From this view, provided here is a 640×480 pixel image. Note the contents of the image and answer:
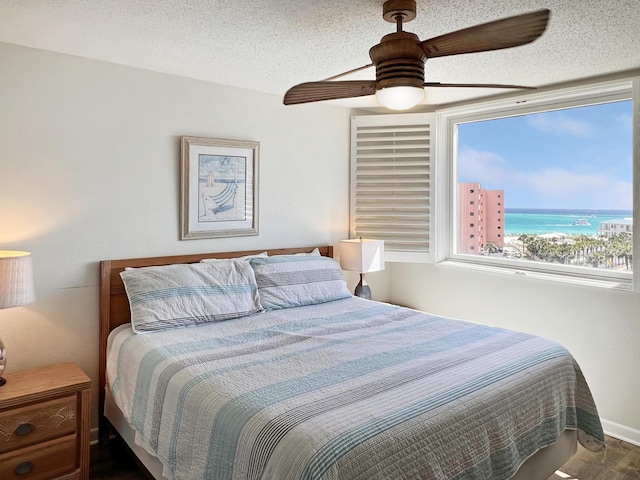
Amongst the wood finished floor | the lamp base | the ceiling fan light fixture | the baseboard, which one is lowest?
the wood finished floor

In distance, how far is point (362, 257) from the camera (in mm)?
3639

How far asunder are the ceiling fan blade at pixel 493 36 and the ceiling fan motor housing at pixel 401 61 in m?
0.04

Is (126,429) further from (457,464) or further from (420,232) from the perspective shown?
(420,232)

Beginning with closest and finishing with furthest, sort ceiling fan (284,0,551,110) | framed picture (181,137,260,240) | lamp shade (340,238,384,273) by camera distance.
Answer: ceiling fan (284,0,551,110)
framed picture (181,137,260,240)
lamp shade (340,238,384,273)

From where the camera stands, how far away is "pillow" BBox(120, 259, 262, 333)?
2.59 metres

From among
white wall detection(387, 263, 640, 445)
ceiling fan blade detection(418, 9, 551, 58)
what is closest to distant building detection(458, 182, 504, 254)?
white wall detection(387, 263, 640, 445)

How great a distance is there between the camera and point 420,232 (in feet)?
13.1

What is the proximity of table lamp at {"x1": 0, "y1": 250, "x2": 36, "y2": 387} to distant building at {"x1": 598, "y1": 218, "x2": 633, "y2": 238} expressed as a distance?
351 centimetres

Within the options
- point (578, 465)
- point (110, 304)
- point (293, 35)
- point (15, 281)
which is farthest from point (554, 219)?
point (15, 281)

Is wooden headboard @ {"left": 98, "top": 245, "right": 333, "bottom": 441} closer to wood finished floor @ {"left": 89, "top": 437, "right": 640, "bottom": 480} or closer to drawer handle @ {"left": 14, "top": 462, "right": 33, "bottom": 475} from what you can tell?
wood finished floor @ {"left": 89, "top": 437, "right": 640, "bottom": 480}

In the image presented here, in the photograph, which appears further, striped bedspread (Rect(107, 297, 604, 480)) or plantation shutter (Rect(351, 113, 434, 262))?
plantation shutter (Rect(351, 113, 434, 262))

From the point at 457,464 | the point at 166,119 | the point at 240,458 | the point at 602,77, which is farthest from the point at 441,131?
the point at 240,458

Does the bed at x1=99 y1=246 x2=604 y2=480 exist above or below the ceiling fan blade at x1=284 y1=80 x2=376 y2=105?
below

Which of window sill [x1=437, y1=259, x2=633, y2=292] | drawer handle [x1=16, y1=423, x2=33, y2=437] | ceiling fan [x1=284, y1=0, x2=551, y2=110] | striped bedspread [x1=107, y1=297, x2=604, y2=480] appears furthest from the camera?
window sill [x1=437, y1=259, x2=633, y2=292]
